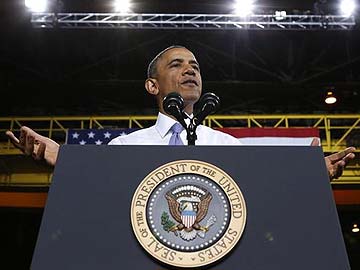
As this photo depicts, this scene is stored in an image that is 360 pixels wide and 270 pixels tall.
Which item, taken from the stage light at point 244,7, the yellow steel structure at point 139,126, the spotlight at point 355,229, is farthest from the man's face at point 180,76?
the spotlight at point 355,229

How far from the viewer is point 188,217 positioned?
1.34 metres

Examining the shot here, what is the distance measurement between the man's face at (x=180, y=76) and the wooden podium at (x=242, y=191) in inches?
27.5

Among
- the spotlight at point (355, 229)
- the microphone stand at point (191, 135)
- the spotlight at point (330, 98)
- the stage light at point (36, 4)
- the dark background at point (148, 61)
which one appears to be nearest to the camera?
the microphone stand at point (191, 135)

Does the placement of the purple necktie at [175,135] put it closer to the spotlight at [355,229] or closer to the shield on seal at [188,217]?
the shield on seal at [188,217]

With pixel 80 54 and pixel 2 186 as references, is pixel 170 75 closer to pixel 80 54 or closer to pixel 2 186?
pixel 2 186

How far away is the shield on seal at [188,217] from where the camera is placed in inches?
52.7

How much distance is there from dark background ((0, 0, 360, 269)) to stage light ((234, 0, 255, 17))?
21cm

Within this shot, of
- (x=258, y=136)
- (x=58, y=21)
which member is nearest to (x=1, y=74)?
(x=58, y=21)

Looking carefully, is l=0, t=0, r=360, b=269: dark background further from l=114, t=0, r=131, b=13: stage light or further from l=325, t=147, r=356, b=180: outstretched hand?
l=325, t=147, r=356, b=180: outstretched hand

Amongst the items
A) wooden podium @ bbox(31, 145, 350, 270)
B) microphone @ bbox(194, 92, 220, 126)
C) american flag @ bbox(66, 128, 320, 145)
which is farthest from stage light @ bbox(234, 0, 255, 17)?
wooden podium @ bbox(31, 145, 350, 270)

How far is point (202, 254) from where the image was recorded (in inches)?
50.9

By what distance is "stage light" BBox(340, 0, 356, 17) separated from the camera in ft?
27.8

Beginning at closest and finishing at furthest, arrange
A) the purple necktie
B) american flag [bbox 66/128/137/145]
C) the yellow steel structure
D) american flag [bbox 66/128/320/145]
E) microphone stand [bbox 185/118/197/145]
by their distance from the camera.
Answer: microphone stand [bbox 185/118/197/145] < the purple necktie < american flag [bbox 66/128/137/145] < american flag [bbox 66/128/320/145] < the yellow steel structure

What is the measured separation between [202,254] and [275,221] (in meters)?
0.20
